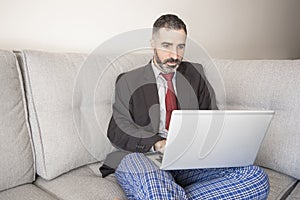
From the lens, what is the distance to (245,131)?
98 centimetres

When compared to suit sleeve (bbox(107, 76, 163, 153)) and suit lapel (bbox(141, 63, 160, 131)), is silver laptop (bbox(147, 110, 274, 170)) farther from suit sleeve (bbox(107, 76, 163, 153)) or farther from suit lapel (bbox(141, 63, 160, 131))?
suit lapel (bbox(141, 63, 160, 131))

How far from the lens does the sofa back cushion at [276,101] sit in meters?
1.30

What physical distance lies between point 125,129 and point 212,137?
1.10ft

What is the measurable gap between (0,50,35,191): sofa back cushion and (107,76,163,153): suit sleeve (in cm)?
31

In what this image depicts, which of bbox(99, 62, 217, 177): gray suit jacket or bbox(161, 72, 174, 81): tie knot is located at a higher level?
bbox(161, 72, 174, 81): tie knot

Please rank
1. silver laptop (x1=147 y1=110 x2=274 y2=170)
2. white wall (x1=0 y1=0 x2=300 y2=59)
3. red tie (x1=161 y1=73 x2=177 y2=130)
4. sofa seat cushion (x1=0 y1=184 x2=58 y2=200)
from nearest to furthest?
1. silver laptop (x1=147 y1=110 x2=274 y2=170)
2. sofa seat cushion (x1=0 y1=184 x2=58 y2=200)
3. red tie (x1=161 y1=73 x2=177 y2=130)
4. white wall (x1=0 y1=0 x2=300 y2=59)

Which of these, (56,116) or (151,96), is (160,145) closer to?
(151,96)

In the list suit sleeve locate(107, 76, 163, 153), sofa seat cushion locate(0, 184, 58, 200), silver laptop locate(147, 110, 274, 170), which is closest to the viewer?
silver laptop locate(147, 110, 274, 170)

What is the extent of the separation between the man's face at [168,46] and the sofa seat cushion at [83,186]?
1.59 feet

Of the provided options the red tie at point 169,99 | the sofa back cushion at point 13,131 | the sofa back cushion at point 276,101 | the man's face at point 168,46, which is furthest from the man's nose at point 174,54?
the sofa back cushion at point 13,131

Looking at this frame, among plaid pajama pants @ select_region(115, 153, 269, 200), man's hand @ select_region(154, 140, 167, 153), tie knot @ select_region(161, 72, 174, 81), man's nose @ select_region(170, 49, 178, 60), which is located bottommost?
plaid pajama pants @ select_region(115, 153, 269, 200)

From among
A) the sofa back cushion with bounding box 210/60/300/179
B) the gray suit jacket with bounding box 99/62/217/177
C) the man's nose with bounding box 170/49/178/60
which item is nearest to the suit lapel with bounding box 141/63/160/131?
the gray suit jacket with bounding box 99/62/217/177

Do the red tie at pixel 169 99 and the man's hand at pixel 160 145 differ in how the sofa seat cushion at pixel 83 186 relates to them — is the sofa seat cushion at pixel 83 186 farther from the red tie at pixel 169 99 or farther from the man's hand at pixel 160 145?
the red tie at pixel 169 99

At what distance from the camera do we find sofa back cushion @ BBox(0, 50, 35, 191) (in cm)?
103
